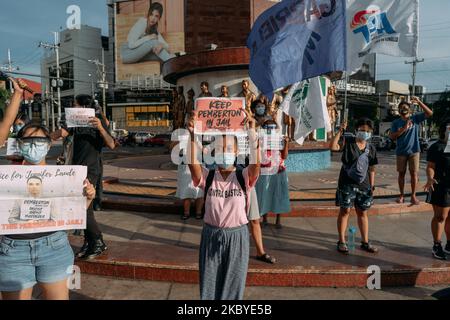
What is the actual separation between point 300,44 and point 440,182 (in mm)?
2483

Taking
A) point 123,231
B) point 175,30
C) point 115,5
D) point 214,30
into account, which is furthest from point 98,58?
point 123,231

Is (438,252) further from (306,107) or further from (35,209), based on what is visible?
(35,209)

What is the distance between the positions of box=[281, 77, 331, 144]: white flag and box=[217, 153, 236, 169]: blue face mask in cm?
238

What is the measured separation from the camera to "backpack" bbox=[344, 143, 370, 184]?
15.7 feet

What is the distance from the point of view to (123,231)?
612cm

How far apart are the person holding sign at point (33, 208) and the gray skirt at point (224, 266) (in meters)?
1.23

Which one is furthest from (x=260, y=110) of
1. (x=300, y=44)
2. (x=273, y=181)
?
(x=273, y=181)

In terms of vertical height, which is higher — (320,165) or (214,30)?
(214,30)

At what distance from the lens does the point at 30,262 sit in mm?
2646

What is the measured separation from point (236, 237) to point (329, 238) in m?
3.25

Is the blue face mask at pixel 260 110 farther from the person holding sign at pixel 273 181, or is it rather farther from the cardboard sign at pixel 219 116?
the cardboard sign at pixel 219 116
